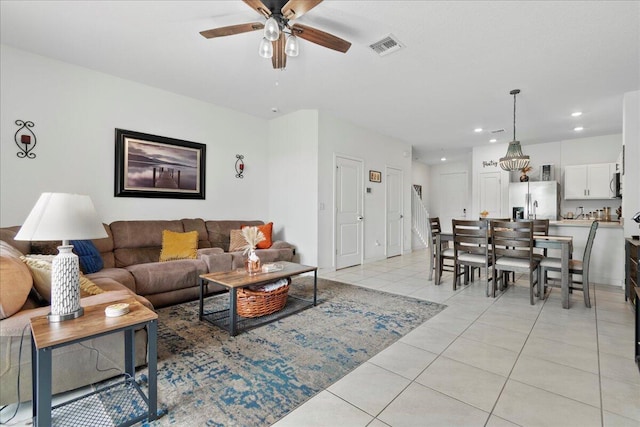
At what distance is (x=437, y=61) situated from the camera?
3277 mm

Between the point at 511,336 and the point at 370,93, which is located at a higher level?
the point at 370,93

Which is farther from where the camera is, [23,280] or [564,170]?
[564,170]

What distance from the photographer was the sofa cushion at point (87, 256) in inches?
116

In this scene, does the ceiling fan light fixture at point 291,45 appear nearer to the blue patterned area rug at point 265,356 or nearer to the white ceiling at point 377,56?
the white ceiling at point 377,56

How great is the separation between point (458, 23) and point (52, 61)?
4381 millimetres

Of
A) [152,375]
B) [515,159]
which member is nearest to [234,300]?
[152,375]

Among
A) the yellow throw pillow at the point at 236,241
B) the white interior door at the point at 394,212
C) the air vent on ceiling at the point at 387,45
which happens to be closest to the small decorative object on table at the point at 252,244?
the yellow throw pillow at the point at 236,241

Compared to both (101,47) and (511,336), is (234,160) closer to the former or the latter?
(101,47)

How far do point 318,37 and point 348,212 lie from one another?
353 centimetres

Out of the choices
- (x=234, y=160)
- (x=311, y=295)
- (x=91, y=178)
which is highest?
(x=234, y=160)

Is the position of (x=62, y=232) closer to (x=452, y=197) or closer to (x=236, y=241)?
(x=236, y=241)

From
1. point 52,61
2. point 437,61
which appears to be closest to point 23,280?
point 52,61

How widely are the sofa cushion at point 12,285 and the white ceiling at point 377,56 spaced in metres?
2.16

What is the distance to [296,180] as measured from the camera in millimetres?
5215
